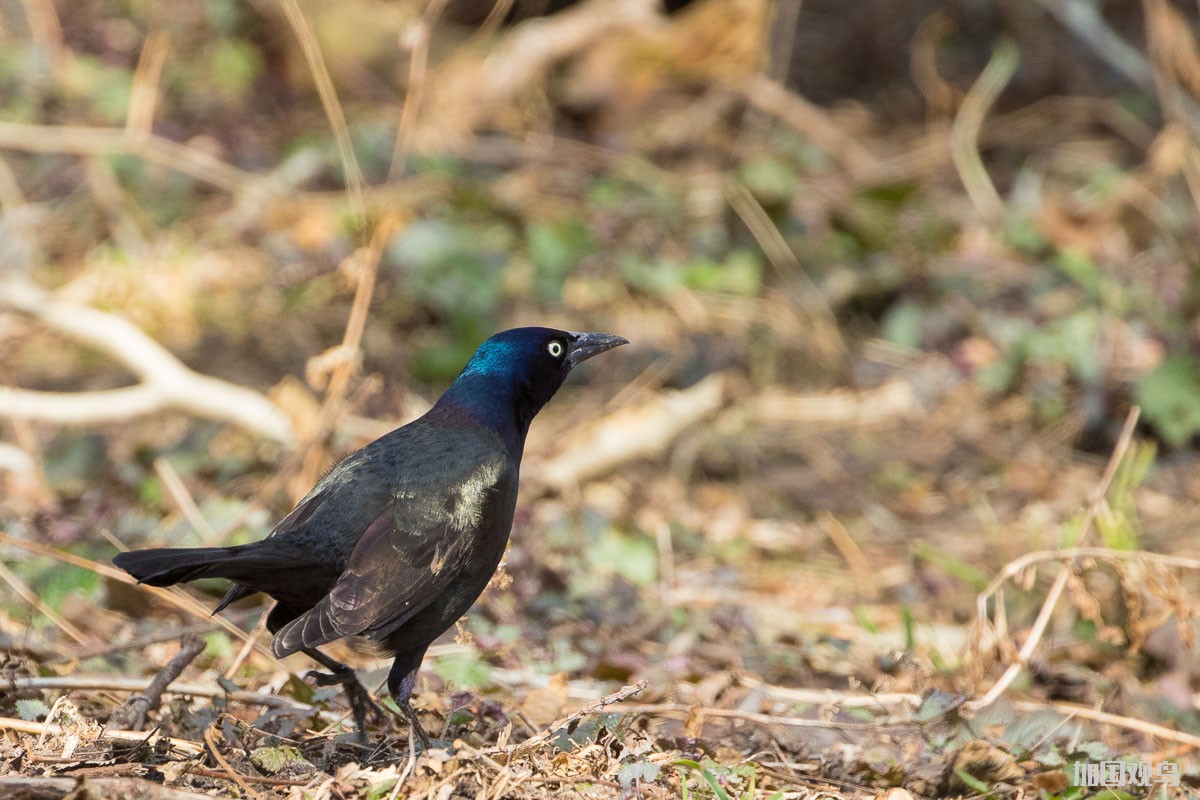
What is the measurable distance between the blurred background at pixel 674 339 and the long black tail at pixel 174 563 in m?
0.55

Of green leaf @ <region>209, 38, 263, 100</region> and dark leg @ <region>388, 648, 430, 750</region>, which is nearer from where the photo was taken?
dark leg @ <region>388, 648, 430, 750</region>

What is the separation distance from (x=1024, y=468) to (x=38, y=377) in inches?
212

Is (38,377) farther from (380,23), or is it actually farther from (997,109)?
(997,109)

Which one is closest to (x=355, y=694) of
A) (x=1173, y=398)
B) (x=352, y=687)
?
(x=352, y=687)

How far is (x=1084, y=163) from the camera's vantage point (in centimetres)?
970

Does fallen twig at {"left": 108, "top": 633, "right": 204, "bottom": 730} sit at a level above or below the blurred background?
above

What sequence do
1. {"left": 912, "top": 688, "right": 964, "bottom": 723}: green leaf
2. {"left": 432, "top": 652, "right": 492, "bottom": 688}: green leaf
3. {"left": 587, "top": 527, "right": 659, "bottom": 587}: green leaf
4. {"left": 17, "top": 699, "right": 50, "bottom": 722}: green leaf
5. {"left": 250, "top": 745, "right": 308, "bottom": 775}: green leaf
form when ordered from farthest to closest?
{"left": 587, "top": 527, "right": 659, "bottom": 587}: green leaf < {"left": 432, "top": 652, "right": 492, "bottom": 688}: green leaf < {"left": 912, "top": 688, "right": 964, "bottom": 723}: green leaf < {"left": 17, "top": 699, "right": 50, "bottom": 722}: green leaf < {"left": 250, "top": 745, "right": 308, "bottom": 775}: green leaf

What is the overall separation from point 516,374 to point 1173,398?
4356mm

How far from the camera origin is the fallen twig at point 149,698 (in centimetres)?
318

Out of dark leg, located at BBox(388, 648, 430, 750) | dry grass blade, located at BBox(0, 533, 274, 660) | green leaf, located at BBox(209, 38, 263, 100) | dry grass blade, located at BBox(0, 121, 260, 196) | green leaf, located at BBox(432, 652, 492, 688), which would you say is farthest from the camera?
green leaf, located at BBox(209, 38, 263, 100)

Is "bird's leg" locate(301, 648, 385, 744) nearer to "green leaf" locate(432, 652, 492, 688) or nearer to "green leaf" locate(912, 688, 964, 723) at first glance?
"green leaf" locate(432, 652, 492, 688)

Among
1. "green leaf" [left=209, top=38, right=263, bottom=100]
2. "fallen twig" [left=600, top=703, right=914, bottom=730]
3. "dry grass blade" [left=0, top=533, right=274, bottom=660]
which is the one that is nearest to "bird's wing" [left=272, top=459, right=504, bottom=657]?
"fallen twig" [left=600, top=703, right=914, bottom=730]

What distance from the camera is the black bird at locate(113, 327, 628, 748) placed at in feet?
10.0

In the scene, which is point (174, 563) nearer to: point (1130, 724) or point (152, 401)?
point (1130, 724)
